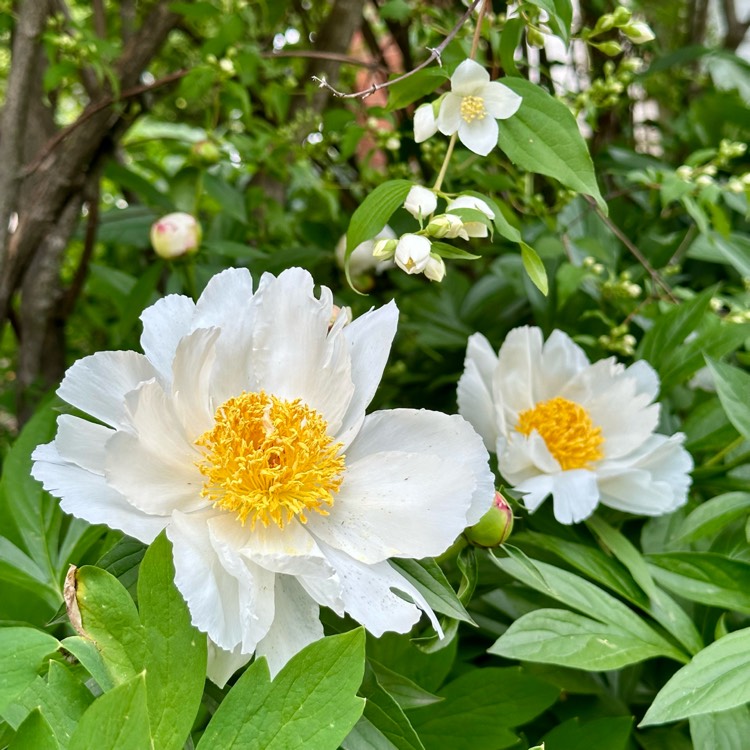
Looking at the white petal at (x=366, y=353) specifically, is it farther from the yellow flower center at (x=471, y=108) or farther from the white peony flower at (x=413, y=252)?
the yellow flower center at (x=471, y=108)

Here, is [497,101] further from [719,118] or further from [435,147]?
[719,118]

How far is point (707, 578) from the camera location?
636mm

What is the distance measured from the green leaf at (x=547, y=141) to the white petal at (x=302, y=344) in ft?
0.56

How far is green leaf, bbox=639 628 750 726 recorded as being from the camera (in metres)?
0.49

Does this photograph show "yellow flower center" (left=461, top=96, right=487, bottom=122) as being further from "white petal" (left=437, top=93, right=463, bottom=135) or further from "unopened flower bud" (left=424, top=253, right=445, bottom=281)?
"unopened flower bud" (left=424, top=253, right=445, bottom=281)

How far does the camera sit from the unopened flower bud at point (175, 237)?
0.84 m

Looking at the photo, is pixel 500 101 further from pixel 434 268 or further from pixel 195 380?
pixel 195 380

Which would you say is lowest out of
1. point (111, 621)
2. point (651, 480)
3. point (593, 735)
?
point (593, 735)

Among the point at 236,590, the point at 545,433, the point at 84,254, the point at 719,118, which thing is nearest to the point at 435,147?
the point at 545,433

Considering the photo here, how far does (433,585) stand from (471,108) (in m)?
0.32

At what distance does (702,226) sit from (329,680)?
1.86ft

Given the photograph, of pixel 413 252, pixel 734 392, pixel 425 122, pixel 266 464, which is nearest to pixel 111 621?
pixel 266 464

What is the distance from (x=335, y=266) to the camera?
103 cm

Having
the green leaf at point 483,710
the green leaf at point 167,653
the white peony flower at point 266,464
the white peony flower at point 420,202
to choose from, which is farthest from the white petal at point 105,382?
the green leaf at point 483,710
